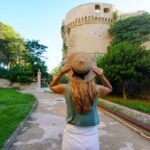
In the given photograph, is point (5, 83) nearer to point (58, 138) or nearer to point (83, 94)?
point (58, 138)

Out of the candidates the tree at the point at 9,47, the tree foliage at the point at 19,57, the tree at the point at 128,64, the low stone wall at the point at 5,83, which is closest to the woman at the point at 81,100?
the tree at the point at 128,64

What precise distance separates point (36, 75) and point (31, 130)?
3095 cm

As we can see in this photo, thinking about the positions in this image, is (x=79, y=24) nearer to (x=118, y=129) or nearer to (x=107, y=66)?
(x=107, y=66)

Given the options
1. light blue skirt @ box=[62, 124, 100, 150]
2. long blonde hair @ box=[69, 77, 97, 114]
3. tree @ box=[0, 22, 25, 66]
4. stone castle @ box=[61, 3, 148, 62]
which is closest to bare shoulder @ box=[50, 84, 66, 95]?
long blonde hair @ box=[69, 77, 97, 114]

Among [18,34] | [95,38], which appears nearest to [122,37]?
[95,38]

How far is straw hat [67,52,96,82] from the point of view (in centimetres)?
292

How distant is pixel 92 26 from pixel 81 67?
38705mm

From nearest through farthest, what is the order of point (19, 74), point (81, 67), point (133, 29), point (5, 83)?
point (81, 67) < point (133, 29) < point (19, 74) < point (5, 83)

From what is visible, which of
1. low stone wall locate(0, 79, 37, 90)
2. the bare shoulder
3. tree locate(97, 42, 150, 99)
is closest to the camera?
the bare shoulder

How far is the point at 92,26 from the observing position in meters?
40.8

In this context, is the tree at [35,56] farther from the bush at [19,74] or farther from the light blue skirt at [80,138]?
the light blue skirt at [80,138]

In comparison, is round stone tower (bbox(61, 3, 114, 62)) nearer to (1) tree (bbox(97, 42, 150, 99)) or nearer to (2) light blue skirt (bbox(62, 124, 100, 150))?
(1) tree (bbox(97, 42, 150, 99))

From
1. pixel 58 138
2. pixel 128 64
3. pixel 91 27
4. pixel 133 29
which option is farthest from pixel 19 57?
pixel 58 138

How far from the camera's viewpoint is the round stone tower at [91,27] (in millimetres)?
40250
